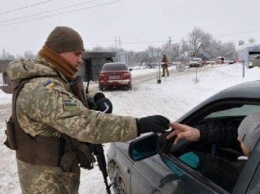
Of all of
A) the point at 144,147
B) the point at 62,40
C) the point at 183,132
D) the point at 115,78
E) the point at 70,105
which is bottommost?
the point at 115,78

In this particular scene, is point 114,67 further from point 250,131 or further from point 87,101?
point 250,131

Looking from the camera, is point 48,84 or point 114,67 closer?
point 48,84

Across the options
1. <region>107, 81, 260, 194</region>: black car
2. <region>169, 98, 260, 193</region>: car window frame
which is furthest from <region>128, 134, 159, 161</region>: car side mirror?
<region>169, 98, 260, 193</region>: car window frame

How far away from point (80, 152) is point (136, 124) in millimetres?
522

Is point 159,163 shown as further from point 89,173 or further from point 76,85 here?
point 89,173

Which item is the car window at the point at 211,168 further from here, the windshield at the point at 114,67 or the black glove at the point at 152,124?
the windshield at the point at 114,67

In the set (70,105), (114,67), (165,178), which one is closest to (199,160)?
(165,178)

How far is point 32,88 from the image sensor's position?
192 centimetres

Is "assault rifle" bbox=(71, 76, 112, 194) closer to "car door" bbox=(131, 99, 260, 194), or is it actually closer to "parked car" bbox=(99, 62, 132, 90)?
"car door" bbox=(131, 99, 260, 194)

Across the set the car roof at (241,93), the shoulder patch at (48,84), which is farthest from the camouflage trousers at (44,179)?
the car roof at (241,93)

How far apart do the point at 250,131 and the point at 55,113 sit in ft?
3.34

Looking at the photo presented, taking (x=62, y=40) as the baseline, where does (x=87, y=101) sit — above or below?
below

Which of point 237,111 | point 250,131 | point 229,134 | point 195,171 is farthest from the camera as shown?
point 237,111

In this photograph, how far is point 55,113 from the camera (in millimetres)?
1842
